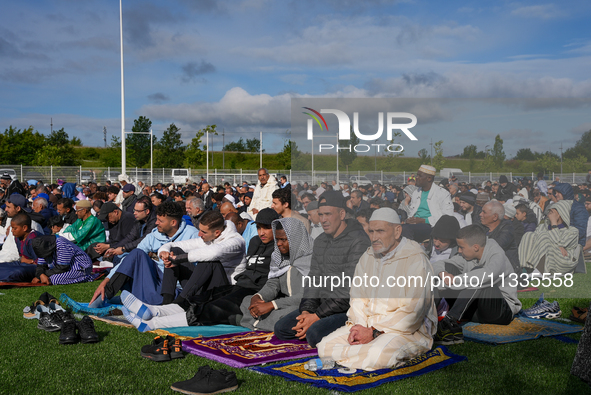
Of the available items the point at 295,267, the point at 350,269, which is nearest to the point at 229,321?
the point at 295,267

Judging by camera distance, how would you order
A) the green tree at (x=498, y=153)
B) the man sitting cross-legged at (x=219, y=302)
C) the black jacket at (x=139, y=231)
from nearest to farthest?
the man sitting cross-legged at (x=219, y=302) → the green tree at (x=498, y=153) → the black jacket at (x=139, y=231)

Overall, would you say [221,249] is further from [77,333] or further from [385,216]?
[385,216]

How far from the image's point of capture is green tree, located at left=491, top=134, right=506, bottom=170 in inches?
246

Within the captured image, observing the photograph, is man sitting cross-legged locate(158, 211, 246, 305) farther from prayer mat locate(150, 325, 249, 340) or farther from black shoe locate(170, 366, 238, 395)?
black shoe locate(170, 366, 238, 395)

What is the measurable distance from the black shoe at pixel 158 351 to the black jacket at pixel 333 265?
1.35m

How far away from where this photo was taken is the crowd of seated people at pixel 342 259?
441 centimetres

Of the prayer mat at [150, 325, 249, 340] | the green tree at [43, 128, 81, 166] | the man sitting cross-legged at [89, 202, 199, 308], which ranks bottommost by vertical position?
the prayer mat at [150, 325, 249, 340]

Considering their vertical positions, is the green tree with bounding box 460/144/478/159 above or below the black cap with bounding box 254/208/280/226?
above

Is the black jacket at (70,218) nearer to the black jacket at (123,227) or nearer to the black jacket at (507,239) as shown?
the black jacket at (123,227)

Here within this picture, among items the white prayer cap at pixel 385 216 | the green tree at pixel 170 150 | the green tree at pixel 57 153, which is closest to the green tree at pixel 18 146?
the green tree at pixel 57 153

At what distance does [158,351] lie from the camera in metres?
4.37

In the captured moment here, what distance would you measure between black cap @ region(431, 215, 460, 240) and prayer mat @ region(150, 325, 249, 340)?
2.62 m

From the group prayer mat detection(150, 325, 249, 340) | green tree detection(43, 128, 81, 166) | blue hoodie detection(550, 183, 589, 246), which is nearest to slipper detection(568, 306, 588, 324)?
blue hoodie detection(550, 183, 589, 246)

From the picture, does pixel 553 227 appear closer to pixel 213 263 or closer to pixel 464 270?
pixel 464 270
